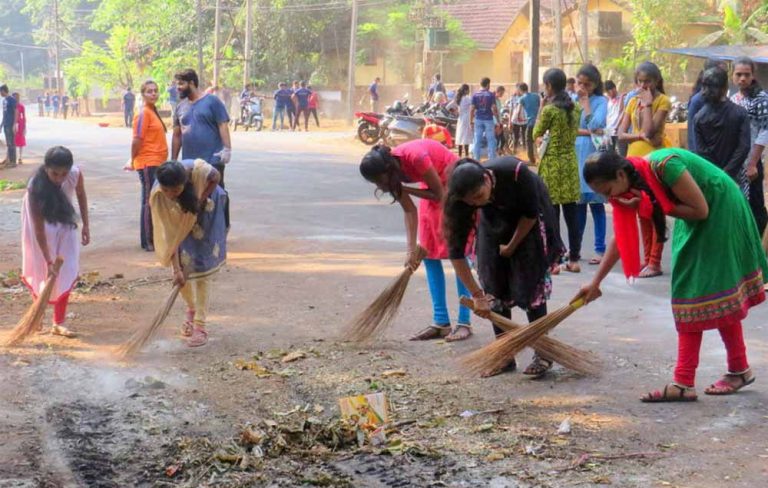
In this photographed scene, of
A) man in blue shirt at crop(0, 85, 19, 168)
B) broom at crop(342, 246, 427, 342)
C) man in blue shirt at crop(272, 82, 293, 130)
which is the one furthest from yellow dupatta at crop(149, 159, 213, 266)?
man in blue shirt at crop(272, 82, 293, 130)

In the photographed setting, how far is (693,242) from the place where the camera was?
15.7 feet

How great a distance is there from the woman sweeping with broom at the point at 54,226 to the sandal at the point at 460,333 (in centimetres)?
254

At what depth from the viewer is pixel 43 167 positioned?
6590 millimetres

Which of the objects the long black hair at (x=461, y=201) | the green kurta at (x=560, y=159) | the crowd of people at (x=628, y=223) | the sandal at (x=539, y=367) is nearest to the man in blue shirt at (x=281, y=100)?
the green kurta at (x=560, y=159)

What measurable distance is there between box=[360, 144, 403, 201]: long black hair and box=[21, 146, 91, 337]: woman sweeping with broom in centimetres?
211

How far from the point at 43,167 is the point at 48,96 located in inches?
2108

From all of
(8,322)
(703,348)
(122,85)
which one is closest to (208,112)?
(8,322)

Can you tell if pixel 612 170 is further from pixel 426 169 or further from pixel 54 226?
pixel 54 226

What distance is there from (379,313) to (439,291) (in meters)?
0.42

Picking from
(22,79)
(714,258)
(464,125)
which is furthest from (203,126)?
(22,79)

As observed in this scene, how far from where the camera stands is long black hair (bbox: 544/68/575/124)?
8.12 m

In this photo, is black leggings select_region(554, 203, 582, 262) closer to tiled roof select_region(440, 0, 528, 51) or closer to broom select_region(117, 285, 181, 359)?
broom select_region(117, 285, 181, 359)

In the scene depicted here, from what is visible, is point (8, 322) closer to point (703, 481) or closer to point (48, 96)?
point (703, 481)

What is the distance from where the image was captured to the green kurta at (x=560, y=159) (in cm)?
832
